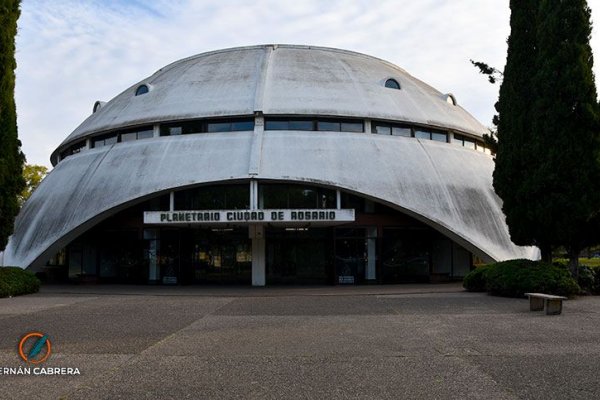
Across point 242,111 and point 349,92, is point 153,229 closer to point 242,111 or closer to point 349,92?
point 242,111

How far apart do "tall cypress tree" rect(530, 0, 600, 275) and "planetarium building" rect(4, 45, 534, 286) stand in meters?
7.28

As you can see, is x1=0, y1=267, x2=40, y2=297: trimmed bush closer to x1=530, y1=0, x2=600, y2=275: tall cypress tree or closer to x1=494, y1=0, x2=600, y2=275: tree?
x1=494, y1=0, x2=600, y2=275: tree

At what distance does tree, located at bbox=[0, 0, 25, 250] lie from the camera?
19.9m

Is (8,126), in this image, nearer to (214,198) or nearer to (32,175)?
(214,198)

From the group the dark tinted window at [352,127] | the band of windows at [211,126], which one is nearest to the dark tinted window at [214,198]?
the band of windows at [211,126]

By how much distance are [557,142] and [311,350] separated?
1296 cm

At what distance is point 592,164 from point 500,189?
10.8 feet

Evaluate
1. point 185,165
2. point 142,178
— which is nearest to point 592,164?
point 185,165

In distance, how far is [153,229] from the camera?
90.6ft

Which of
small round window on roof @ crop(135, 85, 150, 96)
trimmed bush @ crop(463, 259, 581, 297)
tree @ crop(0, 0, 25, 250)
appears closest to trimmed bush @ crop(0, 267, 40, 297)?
tree @ crop(0, 0, 25, 250)

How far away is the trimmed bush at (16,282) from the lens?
64.3 ft

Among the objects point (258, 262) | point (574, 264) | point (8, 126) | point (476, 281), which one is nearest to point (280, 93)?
point (258, 262)

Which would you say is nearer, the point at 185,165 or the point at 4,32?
the point at 4,32

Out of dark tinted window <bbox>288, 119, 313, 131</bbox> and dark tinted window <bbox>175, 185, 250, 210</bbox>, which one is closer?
dark tinted window <bbox>175, 185, 250, 210</bbox>
